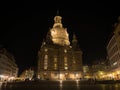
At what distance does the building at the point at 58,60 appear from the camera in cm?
11388

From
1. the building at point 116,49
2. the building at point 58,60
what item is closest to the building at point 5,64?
the building at point 58,60

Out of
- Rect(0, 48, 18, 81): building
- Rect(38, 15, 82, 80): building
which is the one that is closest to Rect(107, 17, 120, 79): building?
Rect(38, 15, 82, 80): building

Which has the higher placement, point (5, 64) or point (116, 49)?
point (116, 49)

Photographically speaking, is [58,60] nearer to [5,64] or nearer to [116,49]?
[5,64]

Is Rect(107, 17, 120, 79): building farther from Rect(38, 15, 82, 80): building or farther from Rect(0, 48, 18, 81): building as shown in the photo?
Rect(0, 48, 18, 81): building

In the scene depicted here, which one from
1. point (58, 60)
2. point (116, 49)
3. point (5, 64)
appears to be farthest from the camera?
point (58, 60)

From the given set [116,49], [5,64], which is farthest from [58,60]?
[116,49]

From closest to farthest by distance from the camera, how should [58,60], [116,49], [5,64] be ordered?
[116,49], [5,64], [58,60]

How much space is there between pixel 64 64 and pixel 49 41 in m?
23.1

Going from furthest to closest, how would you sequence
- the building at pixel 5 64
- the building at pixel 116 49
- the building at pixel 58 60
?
1. the building at pixel 58 60
2. the building at pixel 5 64
3. the building at pixel 116 49

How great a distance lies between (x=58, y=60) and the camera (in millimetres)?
121312

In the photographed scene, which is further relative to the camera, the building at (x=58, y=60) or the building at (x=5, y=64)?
the building at (x=58, y=60)

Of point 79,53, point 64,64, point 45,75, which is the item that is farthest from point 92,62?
point 45,75

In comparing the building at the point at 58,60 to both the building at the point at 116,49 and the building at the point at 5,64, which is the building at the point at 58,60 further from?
the building at the point at 116,49
